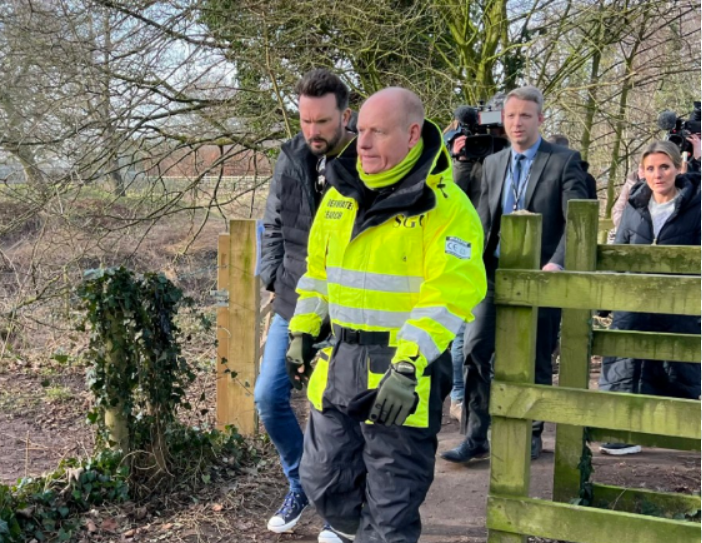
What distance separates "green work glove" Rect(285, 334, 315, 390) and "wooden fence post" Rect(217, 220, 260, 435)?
1791mm

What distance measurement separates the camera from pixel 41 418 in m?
6.66

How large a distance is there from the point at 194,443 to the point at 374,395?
6.80 feet

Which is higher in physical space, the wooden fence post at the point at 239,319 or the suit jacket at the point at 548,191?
the suit jacket at the point at 548,191

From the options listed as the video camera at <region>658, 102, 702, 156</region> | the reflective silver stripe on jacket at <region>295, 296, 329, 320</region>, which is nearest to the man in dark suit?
the reflective silver stripe on jacket at <region>295, 296, 329, 320</region>

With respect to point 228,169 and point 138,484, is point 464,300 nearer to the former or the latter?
point 138,484

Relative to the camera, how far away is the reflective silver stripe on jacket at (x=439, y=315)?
7.85ft

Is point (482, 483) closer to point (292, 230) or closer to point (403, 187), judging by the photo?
point (292, 230)

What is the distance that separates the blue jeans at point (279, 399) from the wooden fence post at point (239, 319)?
1.11 metres

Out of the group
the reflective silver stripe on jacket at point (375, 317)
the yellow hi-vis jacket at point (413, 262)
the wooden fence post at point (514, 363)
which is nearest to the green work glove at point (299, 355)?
the yellow hi-vis jacket at point (413, 262)

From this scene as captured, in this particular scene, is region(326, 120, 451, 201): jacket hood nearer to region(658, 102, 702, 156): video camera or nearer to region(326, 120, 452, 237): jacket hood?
region(326, 120, 452, 237): jacket hood

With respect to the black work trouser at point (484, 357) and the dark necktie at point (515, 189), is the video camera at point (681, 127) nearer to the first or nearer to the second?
the dark necktie at point (515, 189)

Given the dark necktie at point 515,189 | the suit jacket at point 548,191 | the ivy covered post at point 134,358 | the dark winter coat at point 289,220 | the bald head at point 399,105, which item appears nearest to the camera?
the bald head at point 399,105

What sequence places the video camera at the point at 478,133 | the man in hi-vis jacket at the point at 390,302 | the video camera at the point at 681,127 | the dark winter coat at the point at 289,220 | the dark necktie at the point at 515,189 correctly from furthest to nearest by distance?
the video camera at the point at 681,127
the video camera at the point at 478,133
the dark necktie at the point at 515,189
the dark winter coat at the point at 289,220
the man in hi-vis jacket at the point at 390,302

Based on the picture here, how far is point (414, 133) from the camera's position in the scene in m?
2.62
